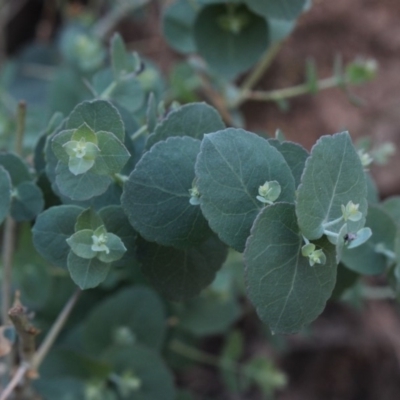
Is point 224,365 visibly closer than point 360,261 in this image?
No

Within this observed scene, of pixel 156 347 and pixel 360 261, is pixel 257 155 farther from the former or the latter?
pixel 156 347

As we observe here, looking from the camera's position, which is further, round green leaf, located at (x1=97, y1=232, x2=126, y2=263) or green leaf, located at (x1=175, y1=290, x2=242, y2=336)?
green leaf, located at (x1=175, y1=290, x2=242, y2=336)

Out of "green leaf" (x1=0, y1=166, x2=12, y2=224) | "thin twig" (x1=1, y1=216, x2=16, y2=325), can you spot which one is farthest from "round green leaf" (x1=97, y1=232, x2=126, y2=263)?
"thin twig" (x1=1, y1=216, x2=16, y2=325)

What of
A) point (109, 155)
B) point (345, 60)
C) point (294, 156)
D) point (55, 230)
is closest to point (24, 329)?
point (55, 230)

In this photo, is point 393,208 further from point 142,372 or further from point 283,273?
point 142,372

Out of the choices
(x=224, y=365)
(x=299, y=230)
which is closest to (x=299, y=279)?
(x=299, y=230)

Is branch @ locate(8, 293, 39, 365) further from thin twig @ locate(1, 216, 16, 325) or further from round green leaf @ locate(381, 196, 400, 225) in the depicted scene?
round green leaf @ locate(381, 196, 400, 225)
